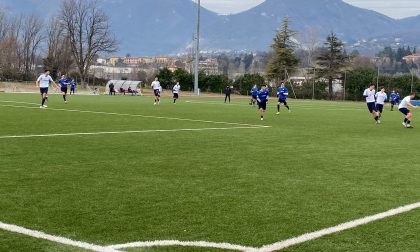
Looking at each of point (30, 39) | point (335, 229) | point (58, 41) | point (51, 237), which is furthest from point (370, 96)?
point (30, 39)

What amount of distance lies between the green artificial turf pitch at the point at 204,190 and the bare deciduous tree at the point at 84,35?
276 ft

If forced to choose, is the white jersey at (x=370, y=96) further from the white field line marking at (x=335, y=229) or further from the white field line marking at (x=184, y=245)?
the white field line marking at (x=184, y=245)

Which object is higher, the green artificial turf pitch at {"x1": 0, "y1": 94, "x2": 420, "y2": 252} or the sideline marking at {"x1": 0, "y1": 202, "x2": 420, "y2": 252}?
the green artificial turf pitch at {"x1": 0, "y1": 94, "x2": 420, "y2": 252}

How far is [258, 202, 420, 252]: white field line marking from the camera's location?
5.63 meters

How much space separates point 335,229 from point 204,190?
8.09ft

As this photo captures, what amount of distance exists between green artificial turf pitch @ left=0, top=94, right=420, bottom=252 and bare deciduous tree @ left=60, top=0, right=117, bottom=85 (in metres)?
84.1

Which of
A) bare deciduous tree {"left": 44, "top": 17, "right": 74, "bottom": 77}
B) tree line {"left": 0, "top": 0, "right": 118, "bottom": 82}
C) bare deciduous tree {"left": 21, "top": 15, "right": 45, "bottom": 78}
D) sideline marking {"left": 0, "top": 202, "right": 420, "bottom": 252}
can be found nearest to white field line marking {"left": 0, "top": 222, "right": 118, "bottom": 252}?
sideline marking {"left": 0, "top": 202, "right": 420, "bottom": 252}

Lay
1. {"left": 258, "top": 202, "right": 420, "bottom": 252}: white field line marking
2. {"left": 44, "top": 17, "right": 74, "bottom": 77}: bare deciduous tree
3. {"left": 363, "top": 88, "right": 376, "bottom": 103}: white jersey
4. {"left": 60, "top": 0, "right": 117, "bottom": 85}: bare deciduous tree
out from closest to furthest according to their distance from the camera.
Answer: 1. {"left": 258, "top": 202, "right": 420, "bottom": 252}: white field line marking
2. {"left": 363, "top": 88, "right": 376, "bottom": 103}: white jersey
3. {"left": 60, "top": 0, "right": 117, "bottom": 85}: bare deciduous tree
4. {"left": 44, "top": 17, "right": 74, "bottom": 77}: bare deciduous tree

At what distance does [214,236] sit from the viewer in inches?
234

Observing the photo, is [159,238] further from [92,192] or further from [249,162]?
[249,162]

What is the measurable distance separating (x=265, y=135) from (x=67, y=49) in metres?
91.7

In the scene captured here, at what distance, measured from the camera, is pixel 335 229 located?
630 centimetres

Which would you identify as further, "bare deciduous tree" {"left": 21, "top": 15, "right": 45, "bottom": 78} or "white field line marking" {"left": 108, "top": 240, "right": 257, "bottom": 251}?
"bare deciduous tree" {"left": 21, "top": 15, "right": 45, "bottom": 78}

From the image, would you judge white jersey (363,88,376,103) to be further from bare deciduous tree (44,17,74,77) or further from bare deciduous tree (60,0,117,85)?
bare deciduous tree (44,17,74,77)
